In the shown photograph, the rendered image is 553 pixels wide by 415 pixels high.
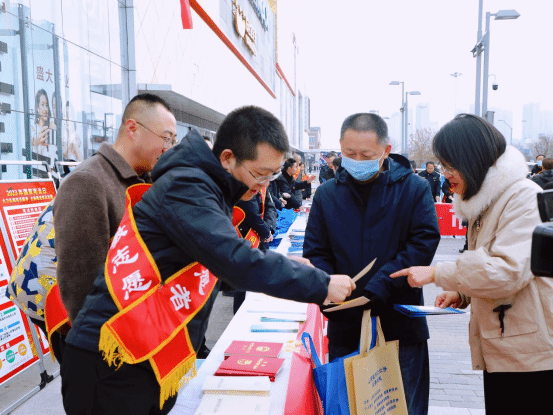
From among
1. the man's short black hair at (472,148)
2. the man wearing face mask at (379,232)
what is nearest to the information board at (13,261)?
the man wearing face mask at (379,232)

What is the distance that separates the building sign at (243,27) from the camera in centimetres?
2131

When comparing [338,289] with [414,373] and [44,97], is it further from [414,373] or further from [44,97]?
[44,97]

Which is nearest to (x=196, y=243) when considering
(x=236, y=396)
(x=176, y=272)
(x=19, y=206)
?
(x=176, y=272)

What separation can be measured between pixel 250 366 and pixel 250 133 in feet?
4.00

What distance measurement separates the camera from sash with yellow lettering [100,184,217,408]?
1.37 m

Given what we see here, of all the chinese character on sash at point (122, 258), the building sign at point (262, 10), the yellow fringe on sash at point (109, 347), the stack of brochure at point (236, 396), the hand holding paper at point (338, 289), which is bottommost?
the stack of brochure at point (236, 396)

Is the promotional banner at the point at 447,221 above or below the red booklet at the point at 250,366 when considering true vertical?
below

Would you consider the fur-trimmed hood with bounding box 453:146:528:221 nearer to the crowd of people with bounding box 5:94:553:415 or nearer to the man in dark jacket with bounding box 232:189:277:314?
the crowd of people with bounding box 5:94:553:415

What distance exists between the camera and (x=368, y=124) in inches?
88.8

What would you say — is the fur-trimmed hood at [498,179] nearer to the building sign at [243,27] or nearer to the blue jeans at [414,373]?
the blue jeans at [414,373]

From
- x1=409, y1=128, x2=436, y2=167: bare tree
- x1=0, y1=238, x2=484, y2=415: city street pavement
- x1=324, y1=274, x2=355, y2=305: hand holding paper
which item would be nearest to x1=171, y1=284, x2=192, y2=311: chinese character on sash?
x1=324, y1=274, x2=355, y2=305: hand holding paper

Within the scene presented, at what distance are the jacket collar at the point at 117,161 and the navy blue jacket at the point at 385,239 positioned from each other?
97 centimetres

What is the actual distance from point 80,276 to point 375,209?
132 cm

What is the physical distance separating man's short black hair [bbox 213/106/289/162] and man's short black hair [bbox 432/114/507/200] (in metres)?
0.77
